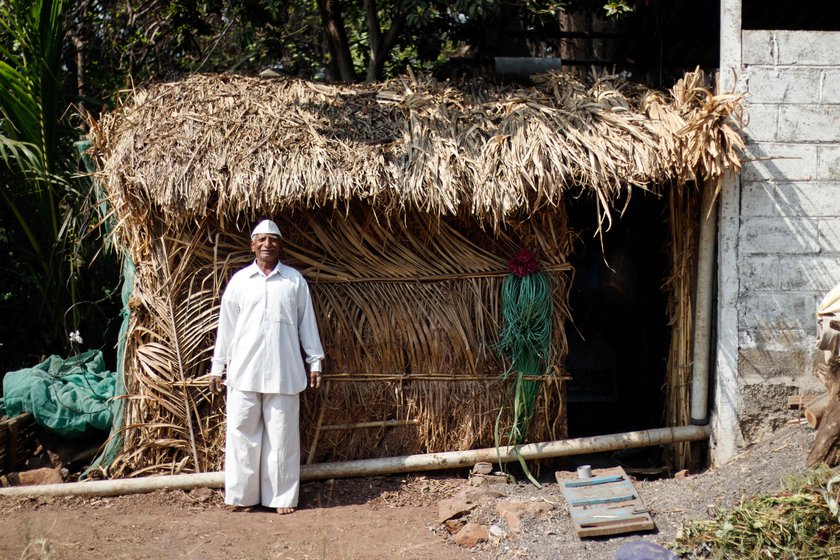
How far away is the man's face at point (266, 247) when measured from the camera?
526 cm

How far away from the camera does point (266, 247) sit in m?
5.27

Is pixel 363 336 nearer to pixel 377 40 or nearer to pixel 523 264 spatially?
pixel 523 264

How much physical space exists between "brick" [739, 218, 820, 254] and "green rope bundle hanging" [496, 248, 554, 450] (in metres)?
1.29

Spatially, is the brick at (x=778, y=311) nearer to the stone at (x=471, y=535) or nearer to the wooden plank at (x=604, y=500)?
the wooden plank at (x=604, y=500)

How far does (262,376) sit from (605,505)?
7.11 ft

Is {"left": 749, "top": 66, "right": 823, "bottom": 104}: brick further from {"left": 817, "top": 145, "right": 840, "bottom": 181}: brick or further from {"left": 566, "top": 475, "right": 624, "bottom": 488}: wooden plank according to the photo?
{"left": 566, "top": 475, "right": 624, "bottom": 488}: wooden plank

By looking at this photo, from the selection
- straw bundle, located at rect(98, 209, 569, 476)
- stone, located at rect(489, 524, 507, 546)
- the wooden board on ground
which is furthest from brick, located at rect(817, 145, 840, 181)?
stone, located at rect(489, 524, 507, 546)

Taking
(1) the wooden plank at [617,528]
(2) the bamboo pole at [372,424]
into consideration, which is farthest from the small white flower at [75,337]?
(1) the wooden plank at [617,528]

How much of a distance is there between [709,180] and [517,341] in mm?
1604

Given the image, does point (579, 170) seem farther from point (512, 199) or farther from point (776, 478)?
point (776, 478)

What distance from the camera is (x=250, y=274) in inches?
210

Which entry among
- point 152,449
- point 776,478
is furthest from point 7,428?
point 776,478

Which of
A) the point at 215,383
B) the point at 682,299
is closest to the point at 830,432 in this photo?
the point at 682,299

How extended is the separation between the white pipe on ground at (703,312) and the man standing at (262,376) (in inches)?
97.4
